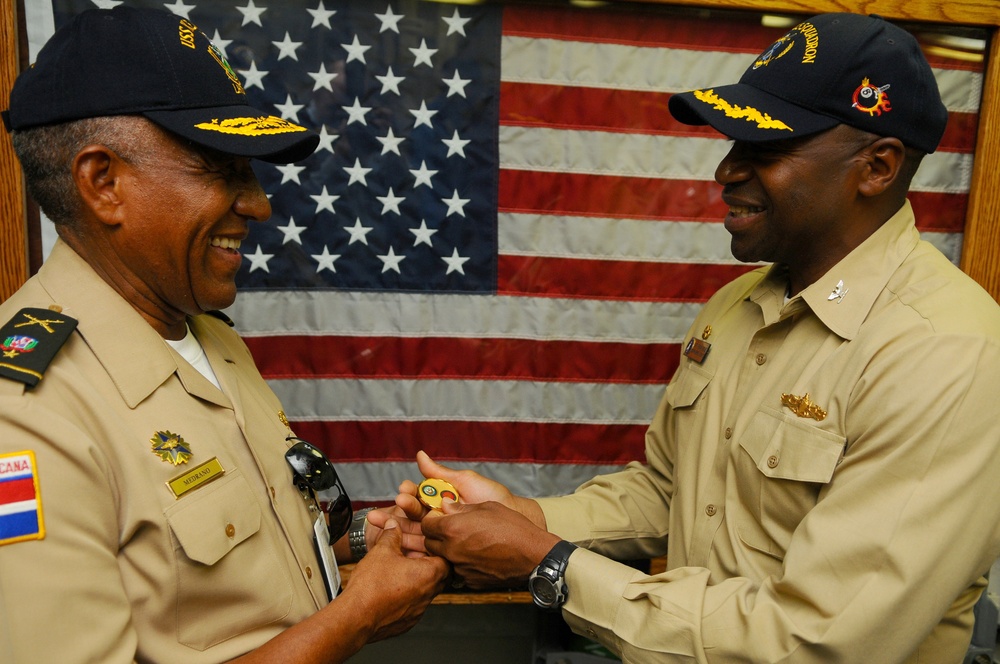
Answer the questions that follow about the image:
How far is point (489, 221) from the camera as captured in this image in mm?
2512

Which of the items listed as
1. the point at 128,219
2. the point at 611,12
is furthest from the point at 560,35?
the point at 128,219

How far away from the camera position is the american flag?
2.40m

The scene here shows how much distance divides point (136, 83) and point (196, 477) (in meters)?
0.69

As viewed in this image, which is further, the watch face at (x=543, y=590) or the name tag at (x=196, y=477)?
the watch face at (x=543, y=590)

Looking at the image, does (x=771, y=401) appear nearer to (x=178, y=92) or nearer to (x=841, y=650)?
(x=841, y=650)

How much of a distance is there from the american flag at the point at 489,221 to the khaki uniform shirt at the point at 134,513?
983mm

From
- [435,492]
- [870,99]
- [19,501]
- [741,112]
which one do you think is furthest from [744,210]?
[19,501]

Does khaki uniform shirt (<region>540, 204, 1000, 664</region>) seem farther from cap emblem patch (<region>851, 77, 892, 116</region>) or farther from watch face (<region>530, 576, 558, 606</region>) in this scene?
cap emblem patch (<region>851, 77, 892, 116</region>)

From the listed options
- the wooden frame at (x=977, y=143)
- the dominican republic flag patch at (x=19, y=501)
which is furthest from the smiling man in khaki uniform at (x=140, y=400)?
the wooden frame at (x=977, y=143)

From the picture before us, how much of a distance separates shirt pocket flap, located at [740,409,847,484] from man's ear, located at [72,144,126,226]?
1329mm

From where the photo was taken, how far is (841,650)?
1.27 m

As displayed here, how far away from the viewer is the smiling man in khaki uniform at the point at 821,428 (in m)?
1.26

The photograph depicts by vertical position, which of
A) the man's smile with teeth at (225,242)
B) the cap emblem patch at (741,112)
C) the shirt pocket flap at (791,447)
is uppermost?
the cap emblem patch at (741,112)

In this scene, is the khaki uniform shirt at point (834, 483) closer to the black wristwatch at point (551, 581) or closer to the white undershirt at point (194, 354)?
the black wristwatch at point (551, 581)
